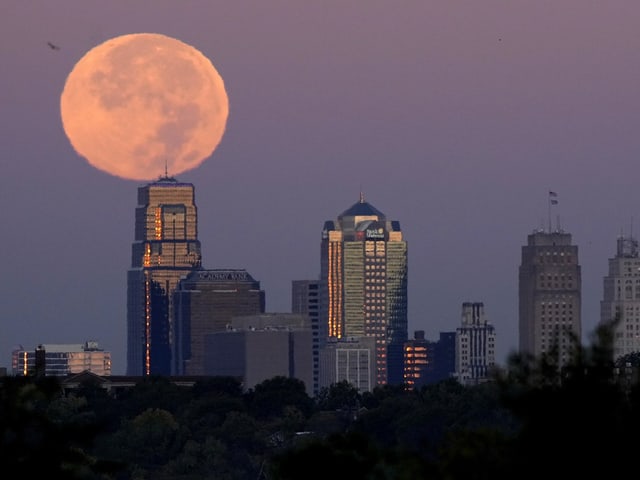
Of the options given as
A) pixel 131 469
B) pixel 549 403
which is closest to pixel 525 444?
pixel 549 403

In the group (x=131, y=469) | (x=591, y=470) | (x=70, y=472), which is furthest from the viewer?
(x=131, y=469)

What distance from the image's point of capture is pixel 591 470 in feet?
184

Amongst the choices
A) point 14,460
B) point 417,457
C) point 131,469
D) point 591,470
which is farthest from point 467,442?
point 131,469

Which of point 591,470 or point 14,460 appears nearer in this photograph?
point 591,470

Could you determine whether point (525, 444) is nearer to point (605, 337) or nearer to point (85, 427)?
point (605, 337)

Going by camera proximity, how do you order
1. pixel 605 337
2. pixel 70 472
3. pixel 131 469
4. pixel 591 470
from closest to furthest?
pixel 591 470, pixel 605 337, pixel 70 472, pixel 131 469

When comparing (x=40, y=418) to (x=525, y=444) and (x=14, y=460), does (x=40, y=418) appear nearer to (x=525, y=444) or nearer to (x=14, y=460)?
(x=14, y=460)

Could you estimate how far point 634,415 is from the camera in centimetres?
5844

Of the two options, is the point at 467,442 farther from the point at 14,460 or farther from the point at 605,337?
the point at 14,460

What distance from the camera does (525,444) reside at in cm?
5812

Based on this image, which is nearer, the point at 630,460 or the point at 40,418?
the point at 630,460

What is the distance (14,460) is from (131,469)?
418 ft

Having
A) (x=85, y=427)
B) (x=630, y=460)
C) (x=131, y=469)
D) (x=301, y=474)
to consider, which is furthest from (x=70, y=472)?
(x=131, y=469)

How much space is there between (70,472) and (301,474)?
216 inches
